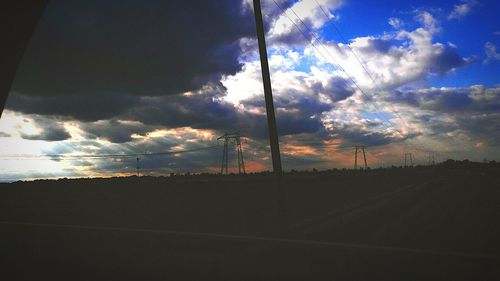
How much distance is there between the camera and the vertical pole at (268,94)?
1252cm

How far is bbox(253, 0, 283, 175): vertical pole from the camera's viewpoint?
1252cm

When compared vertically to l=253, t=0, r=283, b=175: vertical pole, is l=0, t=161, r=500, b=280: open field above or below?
below

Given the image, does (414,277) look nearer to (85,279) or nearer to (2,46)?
(85,279)

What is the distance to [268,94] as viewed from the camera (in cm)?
1288

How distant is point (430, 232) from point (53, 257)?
1282cm

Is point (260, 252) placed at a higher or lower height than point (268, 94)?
lower

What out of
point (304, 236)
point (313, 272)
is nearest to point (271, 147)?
point (304, 236)

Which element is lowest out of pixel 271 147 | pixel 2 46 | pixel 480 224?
pixel 480 224

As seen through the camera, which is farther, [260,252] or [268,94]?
[268,94]

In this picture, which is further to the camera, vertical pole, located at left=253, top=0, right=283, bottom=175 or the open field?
vertical pole, located at left=253, top=0, right=283, bottom=175

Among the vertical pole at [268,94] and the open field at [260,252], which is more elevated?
the vertical pole at [268,94]

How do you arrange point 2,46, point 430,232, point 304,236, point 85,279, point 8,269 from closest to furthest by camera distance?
point 2,46 < point 85,279 < point 8,269 < point 304,236 < point 430,232

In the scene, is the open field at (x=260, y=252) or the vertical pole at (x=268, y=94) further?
the vertical pole at (x=268, y=94)

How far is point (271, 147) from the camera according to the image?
1259 cm
